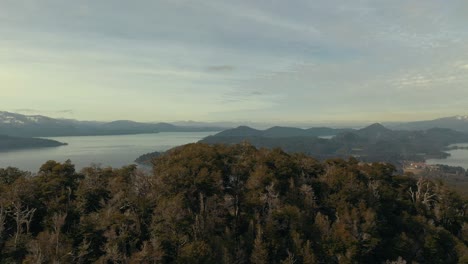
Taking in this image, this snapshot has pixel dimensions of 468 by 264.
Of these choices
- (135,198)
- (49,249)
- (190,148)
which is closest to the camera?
Result: (49,249)

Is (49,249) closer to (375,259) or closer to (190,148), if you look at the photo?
(190,148)

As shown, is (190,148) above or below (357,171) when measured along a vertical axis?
above

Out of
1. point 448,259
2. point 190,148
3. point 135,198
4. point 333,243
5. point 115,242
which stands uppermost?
point 190,148

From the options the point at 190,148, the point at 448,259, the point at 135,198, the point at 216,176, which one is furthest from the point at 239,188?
the point at 448,259

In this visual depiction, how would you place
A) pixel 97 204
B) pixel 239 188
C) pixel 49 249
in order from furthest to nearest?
pixel 239 188, pixel 97 204, pixel 49 249

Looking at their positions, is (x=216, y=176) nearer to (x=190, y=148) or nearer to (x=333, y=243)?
(x=190, y=148)

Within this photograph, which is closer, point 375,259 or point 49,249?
point 49,249

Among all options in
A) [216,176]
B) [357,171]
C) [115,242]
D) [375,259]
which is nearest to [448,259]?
[375,259]
